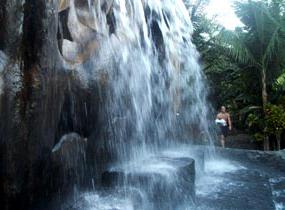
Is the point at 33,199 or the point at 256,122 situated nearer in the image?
Answer: the point at 33,199

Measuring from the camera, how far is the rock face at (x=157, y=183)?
4.47 m

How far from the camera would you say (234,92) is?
16922 millimetres

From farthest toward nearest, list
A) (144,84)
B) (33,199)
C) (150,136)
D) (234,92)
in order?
(234,92)
(150,136)
(144,84)
(33,199)

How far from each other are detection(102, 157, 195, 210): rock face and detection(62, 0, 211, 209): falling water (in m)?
0.01

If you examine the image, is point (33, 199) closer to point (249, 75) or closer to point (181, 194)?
point (181, 194)

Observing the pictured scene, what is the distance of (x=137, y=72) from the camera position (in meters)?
6.03

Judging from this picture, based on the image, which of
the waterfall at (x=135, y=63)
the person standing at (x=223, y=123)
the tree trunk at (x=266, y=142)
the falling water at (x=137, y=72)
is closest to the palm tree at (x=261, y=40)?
the tree trunk at (x=266, y=142)

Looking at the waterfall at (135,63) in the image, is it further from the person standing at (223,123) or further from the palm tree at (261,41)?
the palm tree at (261,41)

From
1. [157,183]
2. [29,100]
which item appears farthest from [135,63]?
[29,100]

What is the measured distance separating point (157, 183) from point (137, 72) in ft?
6.49

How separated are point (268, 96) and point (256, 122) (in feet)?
3.70

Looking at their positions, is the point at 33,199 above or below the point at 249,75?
below

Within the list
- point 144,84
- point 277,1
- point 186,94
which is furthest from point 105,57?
point 277,1

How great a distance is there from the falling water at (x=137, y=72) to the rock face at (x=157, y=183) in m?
0.01
